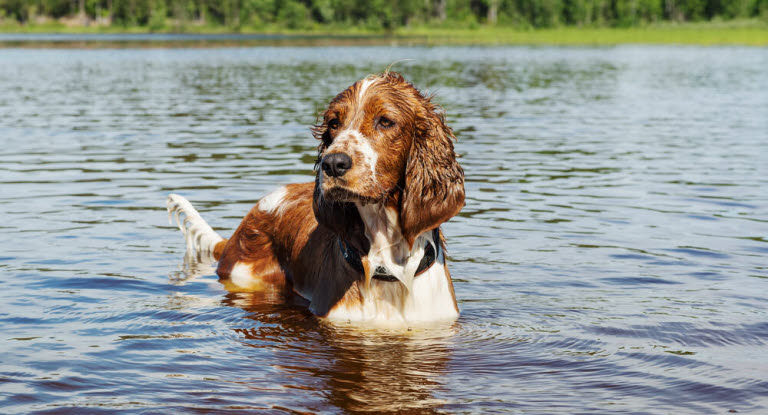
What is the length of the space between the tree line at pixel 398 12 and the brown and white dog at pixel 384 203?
12112 centimetres

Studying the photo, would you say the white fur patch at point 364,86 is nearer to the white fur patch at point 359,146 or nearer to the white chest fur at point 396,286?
the white fur patch at point 359,146

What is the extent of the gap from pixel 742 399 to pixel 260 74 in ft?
130

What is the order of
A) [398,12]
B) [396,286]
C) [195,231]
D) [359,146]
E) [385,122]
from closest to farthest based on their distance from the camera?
[359,146] → [385,122] → [396,286] → [195,231] → [398,12]

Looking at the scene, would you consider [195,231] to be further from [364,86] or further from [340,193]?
[340,193]

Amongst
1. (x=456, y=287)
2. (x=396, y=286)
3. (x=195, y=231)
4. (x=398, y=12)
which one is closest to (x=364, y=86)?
(x=396, y=286)

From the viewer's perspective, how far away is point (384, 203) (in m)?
5.95

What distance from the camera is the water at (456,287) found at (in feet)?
18.5

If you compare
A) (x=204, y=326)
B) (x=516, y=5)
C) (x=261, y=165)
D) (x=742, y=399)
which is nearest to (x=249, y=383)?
(x=204, y=326)

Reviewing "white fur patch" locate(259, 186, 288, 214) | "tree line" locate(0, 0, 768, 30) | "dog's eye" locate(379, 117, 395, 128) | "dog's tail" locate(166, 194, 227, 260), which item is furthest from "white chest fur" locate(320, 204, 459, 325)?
"tree line" locate(0, 0, 768, 30)

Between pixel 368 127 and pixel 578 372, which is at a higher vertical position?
pixel 368 127

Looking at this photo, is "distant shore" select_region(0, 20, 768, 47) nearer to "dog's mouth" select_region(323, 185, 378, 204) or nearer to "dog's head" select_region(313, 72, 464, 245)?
"dog's head" select_region(313, 72, 464, 245)

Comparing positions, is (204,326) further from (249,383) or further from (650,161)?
(650,161)

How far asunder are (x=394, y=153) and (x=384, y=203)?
37 centimetres

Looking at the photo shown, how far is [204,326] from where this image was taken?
7.11 metres
